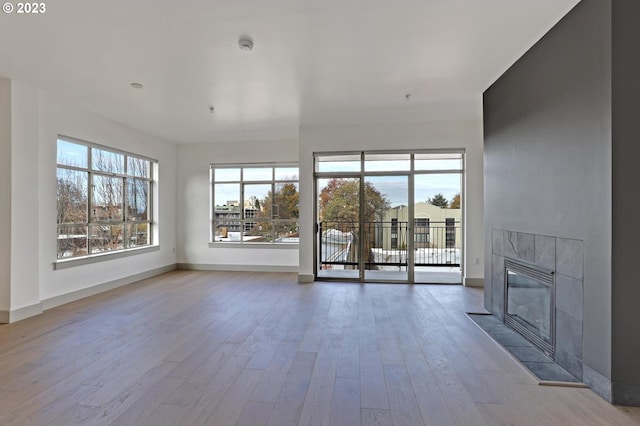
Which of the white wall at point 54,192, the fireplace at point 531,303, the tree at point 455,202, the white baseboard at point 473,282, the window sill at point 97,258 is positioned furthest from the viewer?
the tree at point 455,202

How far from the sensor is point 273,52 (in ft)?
9.84

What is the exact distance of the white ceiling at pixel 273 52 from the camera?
2.39 m

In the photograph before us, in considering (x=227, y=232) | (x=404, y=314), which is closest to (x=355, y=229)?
(x=404, y=314)

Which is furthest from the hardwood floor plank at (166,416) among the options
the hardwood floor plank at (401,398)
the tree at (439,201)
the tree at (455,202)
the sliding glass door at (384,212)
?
the tree at (455,202)

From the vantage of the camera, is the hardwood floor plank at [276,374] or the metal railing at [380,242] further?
the metal railing at [380,242]

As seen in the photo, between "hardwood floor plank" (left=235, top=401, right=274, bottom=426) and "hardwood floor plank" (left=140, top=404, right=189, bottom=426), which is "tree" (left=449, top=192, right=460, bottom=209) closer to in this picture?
"hardwood floor plank" (left=235, top=401, right=274, bottom=426)

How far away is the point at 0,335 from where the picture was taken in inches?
125

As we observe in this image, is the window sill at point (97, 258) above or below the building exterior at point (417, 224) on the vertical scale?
below

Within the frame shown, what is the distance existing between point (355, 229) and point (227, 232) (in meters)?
2.98

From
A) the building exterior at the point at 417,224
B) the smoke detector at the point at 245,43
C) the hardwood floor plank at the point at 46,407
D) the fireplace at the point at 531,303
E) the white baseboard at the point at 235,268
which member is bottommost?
the hardwood floor plank at the point at 46,407

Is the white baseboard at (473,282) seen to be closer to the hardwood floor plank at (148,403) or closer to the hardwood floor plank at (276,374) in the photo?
the hardwood floor plank at (276,374)

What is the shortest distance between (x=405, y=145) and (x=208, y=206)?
439 centimetres

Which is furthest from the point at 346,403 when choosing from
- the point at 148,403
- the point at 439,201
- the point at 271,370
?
the point at 439,201

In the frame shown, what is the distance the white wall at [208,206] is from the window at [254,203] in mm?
180
